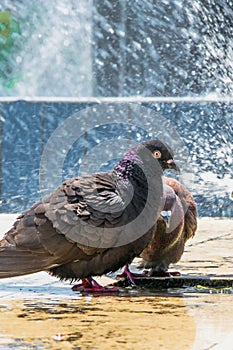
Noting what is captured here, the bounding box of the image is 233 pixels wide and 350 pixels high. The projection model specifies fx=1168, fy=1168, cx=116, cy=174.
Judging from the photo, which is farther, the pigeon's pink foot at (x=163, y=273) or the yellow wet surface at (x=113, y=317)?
the pigeon's pink foot at (x=163, y=273)

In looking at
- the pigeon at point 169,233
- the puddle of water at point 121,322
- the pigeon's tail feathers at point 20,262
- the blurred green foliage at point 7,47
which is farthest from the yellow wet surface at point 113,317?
the blurred green foliage at point 7,47

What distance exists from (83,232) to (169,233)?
80 centimetres

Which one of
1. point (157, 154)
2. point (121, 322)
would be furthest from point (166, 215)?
point (121, 322)

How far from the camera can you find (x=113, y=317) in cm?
573

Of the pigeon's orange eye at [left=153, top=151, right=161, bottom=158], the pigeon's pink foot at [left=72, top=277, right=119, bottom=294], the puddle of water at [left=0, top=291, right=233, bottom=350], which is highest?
the pigeon's orange eye at [left=153, top=151, right=161, bottom=158]

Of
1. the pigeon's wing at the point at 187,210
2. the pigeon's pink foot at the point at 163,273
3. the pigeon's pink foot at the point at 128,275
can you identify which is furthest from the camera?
the pigeon's wing at the point at 187,210

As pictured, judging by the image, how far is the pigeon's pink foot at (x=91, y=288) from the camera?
6.61m

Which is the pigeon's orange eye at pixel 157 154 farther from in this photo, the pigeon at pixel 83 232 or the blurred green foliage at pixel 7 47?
the blurred green foliage at pixel 7 47

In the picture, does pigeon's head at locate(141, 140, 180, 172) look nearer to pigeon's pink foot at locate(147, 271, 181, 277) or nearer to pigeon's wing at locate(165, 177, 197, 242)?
pigeon's wing at locate(165, 177, 197, 242)

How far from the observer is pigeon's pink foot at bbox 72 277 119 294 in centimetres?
661

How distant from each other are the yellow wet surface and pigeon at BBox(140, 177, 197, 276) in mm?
246

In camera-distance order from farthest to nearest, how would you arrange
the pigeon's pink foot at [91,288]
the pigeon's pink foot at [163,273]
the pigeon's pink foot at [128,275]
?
the pigeon's pink foot at [163,273]
the pigeon's pink foot at [128,275]
the pigeon's pink foot at [91,288]

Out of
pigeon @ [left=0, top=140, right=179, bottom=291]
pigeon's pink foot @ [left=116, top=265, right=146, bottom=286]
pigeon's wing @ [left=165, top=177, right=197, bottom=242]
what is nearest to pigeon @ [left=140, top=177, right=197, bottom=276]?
pigeon's wing @ [left=165, top=177, right=197, bottom=242]

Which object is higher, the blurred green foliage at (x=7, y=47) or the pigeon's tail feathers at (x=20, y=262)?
the blurred green foliage at (x=7, y=47)
